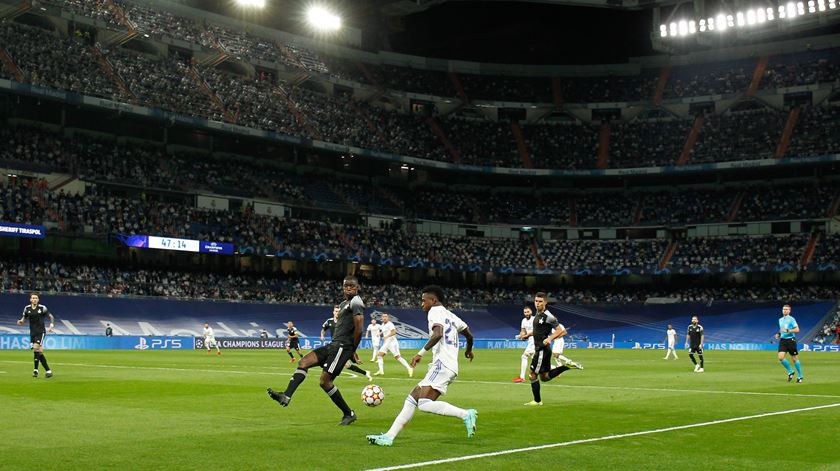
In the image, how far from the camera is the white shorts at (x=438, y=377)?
12.9 metres

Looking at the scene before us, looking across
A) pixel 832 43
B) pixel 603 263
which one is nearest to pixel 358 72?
pixel 603 263

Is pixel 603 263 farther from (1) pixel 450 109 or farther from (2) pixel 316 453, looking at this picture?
(2) pixel 316 453

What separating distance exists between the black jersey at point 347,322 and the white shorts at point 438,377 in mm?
2412

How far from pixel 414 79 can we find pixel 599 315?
33.0 m

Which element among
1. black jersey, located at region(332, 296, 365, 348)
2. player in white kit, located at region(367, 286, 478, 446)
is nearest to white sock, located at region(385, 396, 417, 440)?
player in white kit, located at region(367, 286, 478, 446)

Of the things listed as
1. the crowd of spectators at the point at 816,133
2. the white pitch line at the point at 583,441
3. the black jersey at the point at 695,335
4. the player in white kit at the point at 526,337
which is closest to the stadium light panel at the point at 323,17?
the crowd of spectators at the point at 816,133

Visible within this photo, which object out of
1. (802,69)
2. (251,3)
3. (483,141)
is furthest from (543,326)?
(802,69)

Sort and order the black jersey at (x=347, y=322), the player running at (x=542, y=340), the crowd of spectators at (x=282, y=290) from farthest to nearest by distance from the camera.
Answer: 1. the crowd of spectators at (x=282, y=290)
2. the player running at (x=542, y=340)
3. the black jersey at (x=347, y=322)

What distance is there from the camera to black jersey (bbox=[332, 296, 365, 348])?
1502 centimetres

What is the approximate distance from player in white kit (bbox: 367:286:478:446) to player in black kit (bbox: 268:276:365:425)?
196 cm

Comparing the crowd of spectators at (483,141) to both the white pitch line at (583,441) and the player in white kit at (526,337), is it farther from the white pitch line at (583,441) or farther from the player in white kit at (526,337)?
the white pitch line at (583,441)

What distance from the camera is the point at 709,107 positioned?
3745 inches

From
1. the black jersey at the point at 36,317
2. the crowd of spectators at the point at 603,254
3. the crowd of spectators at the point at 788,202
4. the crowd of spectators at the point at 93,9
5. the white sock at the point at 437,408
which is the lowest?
the white sock at the point at 437,408

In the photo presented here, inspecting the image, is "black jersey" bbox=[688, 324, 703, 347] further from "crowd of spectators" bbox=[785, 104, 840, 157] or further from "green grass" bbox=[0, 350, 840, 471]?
"crowd of spectators" bbox=[785, 104, 840, 157]
